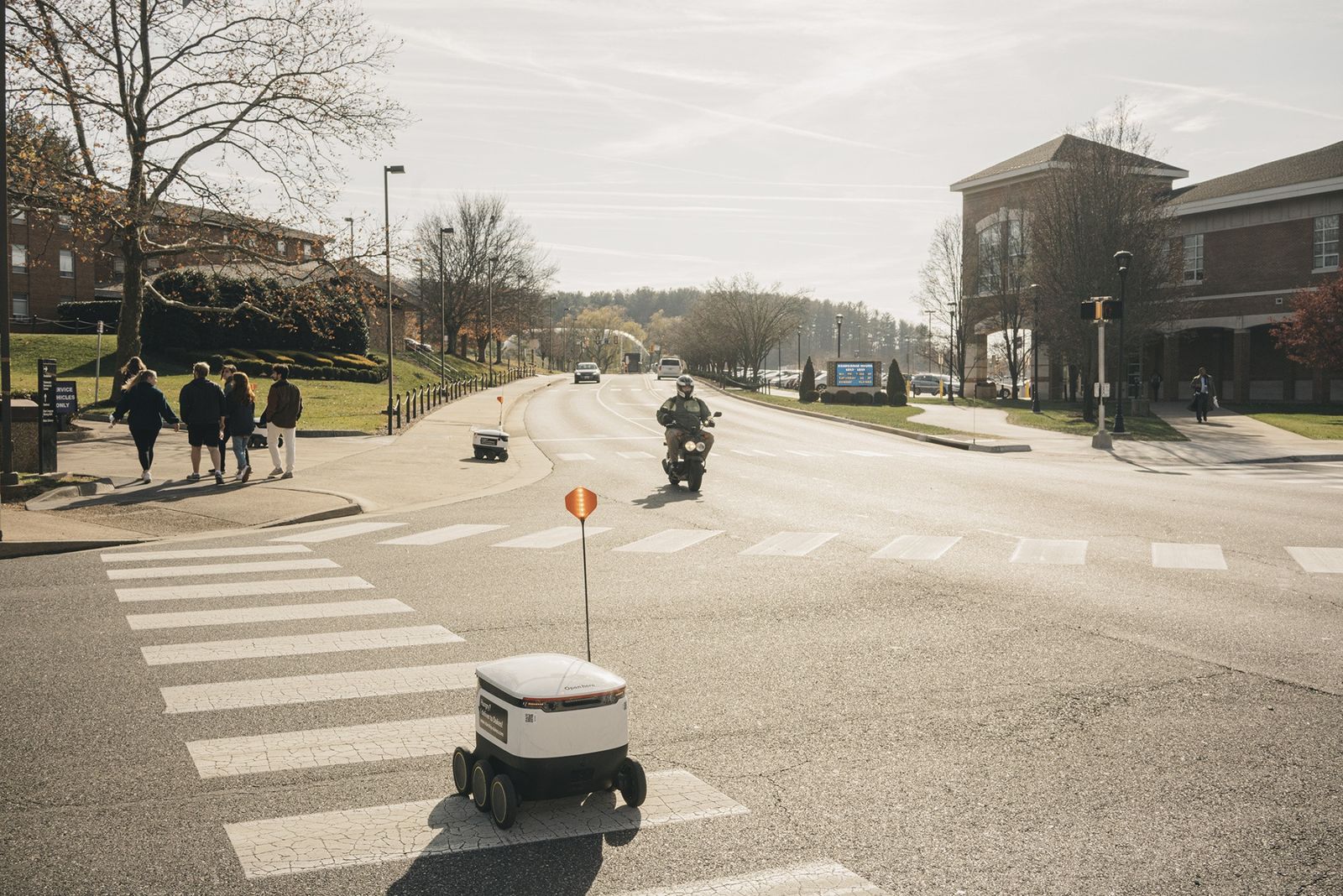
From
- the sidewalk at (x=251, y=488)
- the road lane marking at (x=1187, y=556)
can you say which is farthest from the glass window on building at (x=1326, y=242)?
the road lane marking at (x=1187, y=556)

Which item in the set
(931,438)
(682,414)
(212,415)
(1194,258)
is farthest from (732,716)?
(1194,258)

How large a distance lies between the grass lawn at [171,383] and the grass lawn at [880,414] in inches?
709

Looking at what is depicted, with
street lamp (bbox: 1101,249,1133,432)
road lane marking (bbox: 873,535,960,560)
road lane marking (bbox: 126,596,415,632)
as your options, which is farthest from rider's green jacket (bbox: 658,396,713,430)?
street lamp (bbox: 1101,249,1133,432)

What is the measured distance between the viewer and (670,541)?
1392cm

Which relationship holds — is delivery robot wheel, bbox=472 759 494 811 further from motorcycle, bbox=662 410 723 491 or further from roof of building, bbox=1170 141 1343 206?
roof of building, bbox=1170 141 1343 206

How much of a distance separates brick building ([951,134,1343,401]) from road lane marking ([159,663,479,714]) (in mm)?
44972

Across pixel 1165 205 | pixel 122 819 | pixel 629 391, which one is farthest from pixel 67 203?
pixel 1165 205

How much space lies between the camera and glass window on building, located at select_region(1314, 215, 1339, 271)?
161 ft

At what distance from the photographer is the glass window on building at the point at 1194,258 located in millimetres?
55125

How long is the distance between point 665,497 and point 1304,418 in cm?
3373

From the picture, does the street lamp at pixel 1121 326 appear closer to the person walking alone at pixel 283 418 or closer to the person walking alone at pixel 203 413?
the person walking alone at pixel 283 418

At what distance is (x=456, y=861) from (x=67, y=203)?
29036 mm

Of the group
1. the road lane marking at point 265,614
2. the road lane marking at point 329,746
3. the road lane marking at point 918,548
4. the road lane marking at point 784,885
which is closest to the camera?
the road lane marking at point 784,885

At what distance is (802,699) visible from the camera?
6859mm
